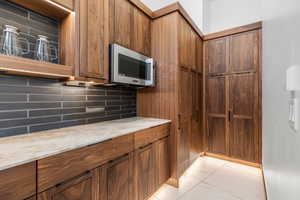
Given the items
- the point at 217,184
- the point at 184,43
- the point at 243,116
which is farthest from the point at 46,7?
the point at 243,116

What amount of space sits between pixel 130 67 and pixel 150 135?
0.82 metres

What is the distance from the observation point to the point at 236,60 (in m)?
2.70

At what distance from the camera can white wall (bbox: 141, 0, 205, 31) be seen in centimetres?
244

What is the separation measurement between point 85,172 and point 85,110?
0.79 m

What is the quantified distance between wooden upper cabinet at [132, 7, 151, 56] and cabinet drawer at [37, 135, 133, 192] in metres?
1.22

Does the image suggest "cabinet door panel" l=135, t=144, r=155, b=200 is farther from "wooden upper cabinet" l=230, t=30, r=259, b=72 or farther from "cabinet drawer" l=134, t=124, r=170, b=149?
"wooden upper cabinet" l=230, t=30, r=259, b=72

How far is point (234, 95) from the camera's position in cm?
272

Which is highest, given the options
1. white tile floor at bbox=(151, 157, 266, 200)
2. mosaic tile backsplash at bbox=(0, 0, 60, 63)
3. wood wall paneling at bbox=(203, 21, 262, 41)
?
wood wall paneling at bbox=(203, 21, 262, 41)

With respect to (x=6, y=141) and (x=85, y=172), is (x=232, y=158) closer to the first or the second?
(x=85, y=172)

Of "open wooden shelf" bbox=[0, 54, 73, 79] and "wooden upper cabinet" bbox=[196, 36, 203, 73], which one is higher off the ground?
"wooden upper cabinet" bbox=[196, 36, 203, 73]

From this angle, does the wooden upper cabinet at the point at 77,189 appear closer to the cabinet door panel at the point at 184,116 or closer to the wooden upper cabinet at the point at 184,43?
the cabinet door panel at the point at 184,116

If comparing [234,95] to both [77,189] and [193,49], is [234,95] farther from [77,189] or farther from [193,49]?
[77,189]

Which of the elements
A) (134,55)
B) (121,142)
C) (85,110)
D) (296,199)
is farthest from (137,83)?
(296,199)

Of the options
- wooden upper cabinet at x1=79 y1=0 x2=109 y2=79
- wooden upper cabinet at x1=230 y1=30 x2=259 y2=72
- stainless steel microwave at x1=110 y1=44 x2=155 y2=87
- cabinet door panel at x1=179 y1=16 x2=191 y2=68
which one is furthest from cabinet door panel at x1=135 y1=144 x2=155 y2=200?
wooden upper cabinet at x1=230 y1=30 x2=259 y2=72
